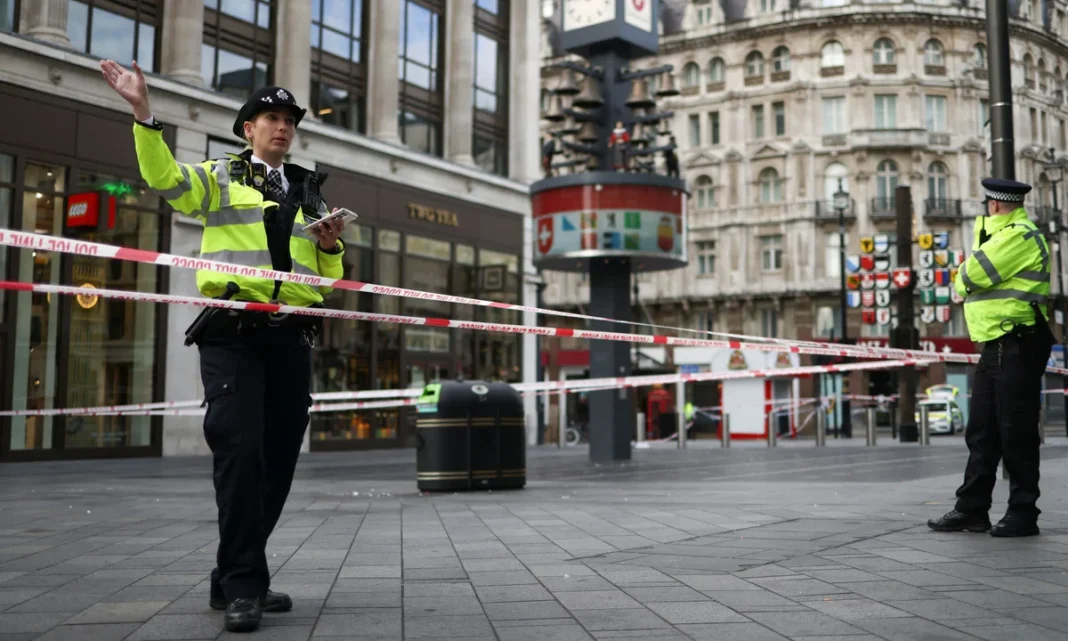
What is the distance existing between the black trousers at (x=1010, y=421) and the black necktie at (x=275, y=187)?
4.58 meters

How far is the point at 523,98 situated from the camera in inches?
1361

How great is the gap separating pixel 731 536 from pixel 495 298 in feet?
86.1

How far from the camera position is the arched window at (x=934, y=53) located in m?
53.8

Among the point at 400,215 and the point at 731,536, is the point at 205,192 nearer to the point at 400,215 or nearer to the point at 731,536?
the point at 731,536

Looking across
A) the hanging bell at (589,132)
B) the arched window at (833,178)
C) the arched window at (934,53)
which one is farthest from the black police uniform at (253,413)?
the arched window at (934,53)

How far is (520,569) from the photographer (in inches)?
226

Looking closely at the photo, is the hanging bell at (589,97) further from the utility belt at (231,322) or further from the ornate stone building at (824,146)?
the ornate stone building at (824,146)

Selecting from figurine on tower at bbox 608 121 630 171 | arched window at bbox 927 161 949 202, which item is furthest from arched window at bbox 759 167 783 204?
figurine on tower at bbox 608 121 630 171

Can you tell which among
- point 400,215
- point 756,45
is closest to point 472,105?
point 400,215

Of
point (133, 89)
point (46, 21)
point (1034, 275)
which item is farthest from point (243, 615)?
point (46, 21)

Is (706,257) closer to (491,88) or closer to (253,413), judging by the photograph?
(491,88)

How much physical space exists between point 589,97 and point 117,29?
10562 millimetres

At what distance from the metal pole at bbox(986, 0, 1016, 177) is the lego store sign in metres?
16.5

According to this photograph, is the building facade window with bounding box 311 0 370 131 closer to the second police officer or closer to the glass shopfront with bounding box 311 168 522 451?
the glass shopfront with bounding box 311 168 522 451
